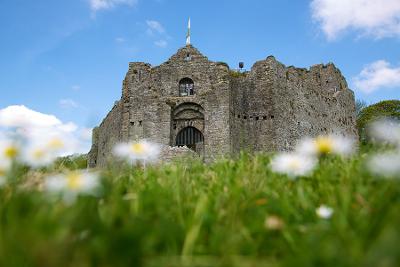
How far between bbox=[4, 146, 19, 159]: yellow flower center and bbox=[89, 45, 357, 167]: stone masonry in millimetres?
19179

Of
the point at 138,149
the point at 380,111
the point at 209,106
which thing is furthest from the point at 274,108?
the point at 380,111

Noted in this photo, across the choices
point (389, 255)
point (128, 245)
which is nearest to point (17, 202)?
point (128, 245)

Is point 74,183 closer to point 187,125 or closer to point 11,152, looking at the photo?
point 11,152

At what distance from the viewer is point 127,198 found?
9.42ft

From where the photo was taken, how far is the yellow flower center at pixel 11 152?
2.75 metres

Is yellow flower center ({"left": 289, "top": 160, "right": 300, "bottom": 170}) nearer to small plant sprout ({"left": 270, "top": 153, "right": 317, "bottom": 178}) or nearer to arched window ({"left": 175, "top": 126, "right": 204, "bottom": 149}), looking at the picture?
small plant sprout ({"left": 270, "top": 153, "right": 317, "bottom": 178})

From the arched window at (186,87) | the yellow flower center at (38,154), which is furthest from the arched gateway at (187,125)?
the yellow flower center at (38,154)

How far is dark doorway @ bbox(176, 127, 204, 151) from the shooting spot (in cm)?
2364

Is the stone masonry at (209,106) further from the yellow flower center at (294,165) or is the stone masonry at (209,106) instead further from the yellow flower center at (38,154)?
the yellow flower center at (38,154)

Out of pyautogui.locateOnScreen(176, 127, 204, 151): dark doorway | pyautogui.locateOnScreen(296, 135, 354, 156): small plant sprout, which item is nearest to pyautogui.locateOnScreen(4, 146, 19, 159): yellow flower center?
pyautogui.locateOnScreen(296, 135, 354, 156): small plant sprout

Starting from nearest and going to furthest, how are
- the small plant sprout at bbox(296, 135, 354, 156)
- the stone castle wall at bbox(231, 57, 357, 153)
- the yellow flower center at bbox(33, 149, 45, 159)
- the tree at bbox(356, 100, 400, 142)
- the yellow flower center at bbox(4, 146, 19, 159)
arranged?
the yellow flower center at bbox(4, 146, 19, 159) < the yellow flower center at bbox(33, 149, 45, 159) < the small plant sprout at bbox(296, 135, 354, 156) < the stone castle wall at bbox(231, 57, 357, 153) < the tree at bbox(356, 100, 400, 142)

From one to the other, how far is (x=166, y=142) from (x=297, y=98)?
8.81 m

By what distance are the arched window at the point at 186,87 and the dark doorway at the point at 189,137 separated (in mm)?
2091

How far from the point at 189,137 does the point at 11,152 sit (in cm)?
2109
